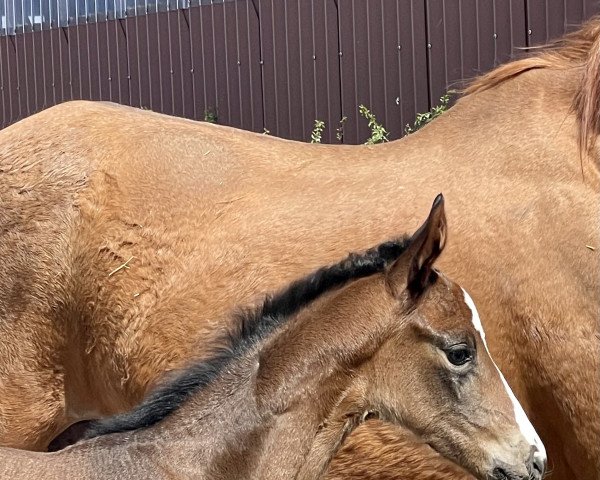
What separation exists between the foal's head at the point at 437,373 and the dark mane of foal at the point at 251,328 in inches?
2.4

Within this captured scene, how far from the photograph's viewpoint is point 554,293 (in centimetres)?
365

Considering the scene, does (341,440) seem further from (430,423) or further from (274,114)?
(274,114)

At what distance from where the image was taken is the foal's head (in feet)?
10.2

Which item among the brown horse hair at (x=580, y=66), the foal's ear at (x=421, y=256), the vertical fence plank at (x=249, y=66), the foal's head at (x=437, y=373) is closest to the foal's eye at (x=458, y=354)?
the foal's head at (x=437, y=373)

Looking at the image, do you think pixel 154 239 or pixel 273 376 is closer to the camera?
pixel 273 376

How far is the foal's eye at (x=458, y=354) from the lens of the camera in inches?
123

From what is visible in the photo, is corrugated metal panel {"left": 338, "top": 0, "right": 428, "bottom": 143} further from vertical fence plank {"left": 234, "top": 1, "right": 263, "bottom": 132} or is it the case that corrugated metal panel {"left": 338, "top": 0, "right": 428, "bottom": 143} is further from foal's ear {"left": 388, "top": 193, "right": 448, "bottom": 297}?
foal's ear {"left": 388, "top": 193, "right": 448, "bottom": 297}

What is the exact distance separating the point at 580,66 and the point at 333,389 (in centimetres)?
166

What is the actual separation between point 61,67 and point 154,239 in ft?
17.2

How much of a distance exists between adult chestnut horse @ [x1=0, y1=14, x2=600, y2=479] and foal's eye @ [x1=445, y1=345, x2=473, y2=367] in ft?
1.84

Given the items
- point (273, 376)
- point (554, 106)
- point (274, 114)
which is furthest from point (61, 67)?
point (273, 376)

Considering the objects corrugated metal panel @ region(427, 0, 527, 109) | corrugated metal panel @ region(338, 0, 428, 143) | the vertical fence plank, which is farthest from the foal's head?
the vertical fence plank


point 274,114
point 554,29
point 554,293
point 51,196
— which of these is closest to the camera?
point 554,293

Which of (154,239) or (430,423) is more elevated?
(154,239)
